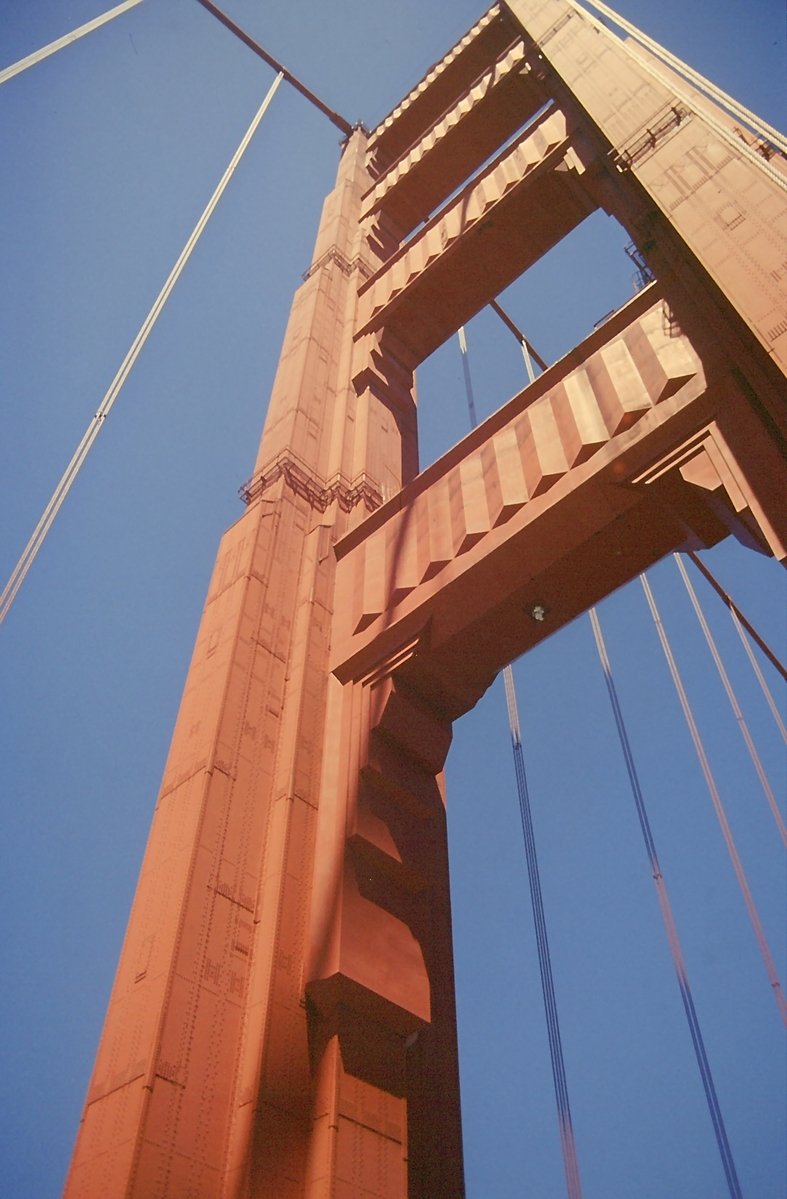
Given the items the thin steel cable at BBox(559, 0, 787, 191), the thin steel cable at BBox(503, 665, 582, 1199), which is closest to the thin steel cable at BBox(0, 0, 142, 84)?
the thin steel cable at BBox(559, 0, 787, 191)

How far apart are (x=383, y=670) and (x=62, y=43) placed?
33.9 ft

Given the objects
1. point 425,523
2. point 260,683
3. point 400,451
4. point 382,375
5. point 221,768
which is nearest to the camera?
point 221,768

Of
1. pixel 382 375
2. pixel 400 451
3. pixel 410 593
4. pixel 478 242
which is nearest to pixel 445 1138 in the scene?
pixel 410 593

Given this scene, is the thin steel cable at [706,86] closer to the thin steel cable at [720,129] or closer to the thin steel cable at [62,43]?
the thin steel cable at [720,129]

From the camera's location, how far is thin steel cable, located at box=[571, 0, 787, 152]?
8477 millimetres

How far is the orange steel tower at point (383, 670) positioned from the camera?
6.20 metres

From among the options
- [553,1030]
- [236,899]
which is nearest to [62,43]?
[236,899]

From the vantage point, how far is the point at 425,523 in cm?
1001

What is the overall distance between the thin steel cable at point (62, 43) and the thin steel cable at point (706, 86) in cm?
801

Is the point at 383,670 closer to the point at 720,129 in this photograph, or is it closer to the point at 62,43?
the point at 720,129

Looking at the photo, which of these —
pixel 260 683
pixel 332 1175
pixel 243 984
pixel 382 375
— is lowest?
pixel 332 1175

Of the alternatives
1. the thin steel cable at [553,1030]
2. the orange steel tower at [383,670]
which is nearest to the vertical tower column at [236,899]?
the orange steel tower at [383,670]

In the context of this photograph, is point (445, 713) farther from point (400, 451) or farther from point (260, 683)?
point (400, 451)

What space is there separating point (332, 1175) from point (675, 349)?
25.1 feet
